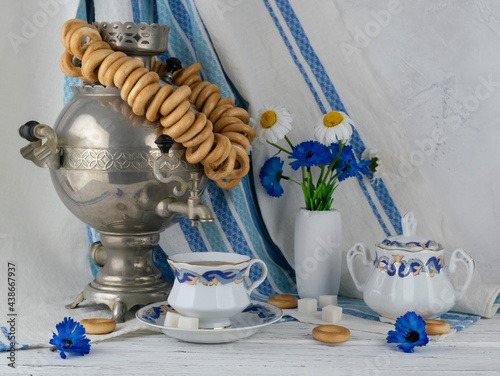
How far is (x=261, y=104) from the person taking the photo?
1.33 metres

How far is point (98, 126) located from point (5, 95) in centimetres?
36

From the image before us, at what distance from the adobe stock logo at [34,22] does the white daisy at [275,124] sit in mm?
483

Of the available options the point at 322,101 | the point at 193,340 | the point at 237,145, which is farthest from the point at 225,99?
the point at 193,340

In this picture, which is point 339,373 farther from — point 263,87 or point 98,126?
point 263,87

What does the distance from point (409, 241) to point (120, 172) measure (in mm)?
492

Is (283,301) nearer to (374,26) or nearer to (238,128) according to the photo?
(238,128)

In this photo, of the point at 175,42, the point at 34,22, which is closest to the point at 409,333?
the point at 175,42

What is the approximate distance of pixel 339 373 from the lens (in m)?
0.89

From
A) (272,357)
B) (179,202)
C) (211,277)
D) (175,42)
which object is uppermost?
(175,42)

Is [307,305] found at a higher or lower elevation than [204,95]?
lower

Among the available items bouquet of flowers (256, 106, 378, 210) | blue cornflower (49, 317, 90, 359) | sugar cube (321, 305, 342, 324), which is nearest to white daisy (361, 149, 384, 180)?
bouquet of flowers (256, 106, 378, 210)

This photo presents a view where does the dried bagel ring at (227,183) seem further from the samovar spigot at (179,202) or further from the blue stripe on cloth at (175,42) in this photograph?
the blue stripe on cloth at (175,42)

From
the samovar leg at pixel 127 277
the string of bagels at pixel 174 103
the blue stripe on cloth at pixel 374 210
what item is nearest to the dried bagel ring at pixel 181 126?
the string of bagels at pixel 174 103

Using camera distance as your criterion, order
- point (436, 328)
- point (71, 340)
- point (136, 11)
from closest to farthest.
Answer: point (71, 340) → point (436, 328) → point (136, 11)
